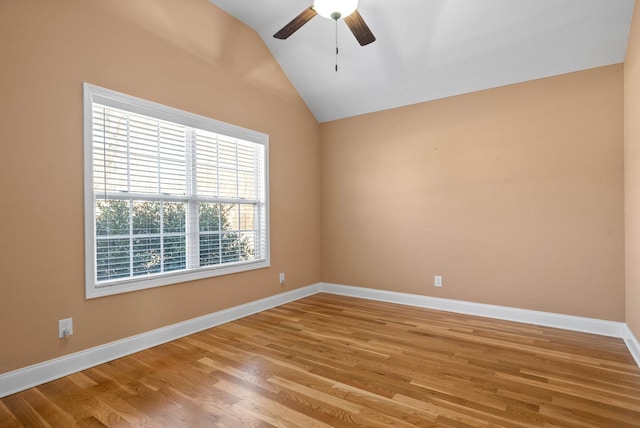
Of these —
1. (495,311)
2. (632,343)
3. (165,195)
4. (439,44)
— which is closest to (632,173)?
(632,343)

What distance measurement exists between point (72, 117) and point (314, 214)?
313cm

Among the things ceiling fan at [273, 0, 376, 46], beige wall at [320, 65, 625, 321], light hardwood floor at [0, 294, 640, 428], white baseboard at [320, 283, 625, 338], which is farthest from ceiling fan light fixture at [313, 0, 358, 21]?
white baseboard at [320, 283, 625, 338]

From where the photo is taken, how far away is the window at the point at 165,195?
2.63m

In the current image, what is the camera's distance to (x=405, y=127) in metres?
4.29

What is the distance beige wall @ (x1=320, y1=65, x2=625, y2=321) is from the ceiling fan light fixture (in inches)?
76.7

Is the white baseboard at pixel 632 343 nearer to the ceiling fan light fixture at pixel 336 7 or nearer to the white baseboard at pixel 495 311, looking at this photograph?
the white baseboard at pixel 495 311

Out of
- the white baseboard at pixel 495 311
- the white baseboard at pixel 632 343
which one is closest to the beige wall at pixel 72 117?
the white baseboard at pixel 495 311

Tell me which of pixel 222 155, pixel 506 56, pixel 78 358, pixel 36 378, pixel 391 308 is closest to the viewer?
pixel 36 378

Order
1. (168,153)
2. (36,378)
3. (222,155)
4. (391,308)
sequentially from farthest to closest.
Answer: (391,308)
(222,155)
(168,153)
(36,378)

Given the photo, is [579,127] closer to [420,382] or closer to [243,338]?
[420,382]

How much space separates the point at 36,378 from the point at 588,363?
3.94m

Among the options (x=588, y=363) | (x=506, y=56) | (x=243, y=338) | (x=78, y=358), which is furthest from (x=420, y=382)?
(x=506, y=56)

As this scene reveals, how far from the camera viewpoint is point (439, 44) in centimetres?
345

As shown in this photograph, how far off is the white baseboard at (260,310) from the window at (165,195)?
17.6 inches
